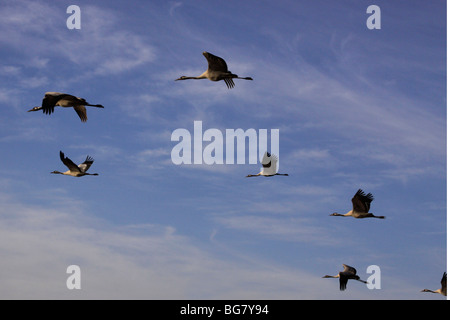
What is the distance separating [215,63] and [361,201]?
12.8 metres

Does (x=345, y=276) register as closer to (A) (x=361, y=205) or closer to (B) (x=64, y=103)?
(A) (x=361, y=205)

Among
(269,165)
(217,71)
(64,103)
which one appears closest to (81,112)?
(64,103)

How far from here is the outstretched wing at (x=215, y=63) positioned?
3509 cm

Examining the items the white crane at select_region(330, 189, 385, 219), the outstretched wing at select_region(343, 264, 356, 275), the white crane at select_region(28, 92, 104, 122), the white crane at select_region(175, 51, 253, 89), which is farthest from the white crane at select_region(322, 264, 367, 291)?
the white crane at select_region(28, 92, 104, 122)

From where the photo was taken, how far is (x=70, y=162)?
1687 inches

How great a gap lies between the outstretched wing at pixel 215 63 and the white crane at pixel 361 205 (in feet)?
37.6

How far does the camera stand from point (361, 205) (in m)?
39.8

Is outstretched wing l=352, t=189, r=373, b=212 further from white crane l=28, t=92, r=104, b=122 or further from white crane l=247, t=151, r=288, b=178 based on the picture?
white crane l=28, t=92, r=104, b=122

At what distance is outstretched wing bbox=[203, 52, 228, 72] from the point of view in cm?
3509
